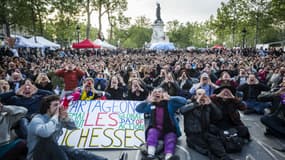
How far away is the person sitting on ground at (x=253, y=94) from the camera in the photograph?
30.0ft

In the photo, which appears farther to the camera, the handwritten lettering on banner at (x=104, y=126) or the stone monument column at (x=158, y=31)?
the stone monument column at (x=158, y=31)

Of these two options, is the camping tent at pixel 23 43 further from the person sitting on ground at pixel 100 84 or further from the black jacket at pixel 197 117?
the black jacket at pixel 197 117

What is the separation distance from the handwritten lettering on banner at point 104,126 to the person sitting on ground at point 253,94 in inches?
155

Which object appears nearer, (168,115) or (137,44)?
(168,115)

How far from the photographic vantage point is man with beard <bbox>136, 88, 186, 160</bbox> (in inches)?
217

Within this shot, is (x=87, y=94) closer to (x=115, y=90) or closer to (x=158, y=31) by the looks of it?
(x=115, y=90)

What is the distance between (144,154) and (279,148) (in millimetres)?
2709

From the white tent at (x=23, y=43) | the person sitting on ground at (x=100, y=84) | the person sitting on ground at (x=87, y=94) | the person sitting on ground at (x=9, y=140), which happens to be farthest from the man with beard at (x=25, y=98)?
the white tent at (x=23, y=43)

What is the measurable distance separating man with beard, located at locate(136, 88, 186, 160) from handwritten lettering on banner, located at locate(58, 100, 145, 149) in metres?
0.43

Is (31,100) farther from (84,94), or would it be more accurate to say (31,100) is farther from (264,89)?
(264,89)

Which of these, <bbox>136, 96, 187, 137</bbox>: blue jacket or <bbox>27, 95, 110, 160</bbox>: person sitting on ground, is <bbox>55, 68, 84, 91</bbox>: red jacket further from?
<bbox>27, 95, 110, 160</bbox>: person sitting on ground

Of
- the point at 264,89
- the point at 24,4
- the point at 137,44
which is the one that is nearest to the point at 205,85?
the point at 264,89

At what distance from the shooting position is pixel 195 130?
5.83 metres

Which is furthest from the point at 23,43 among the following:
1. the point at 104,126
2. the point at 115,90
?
the point at 104,126
